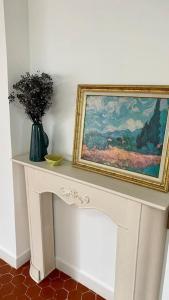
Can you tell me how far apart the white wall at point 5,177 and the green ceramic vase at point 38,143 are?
0.21 m

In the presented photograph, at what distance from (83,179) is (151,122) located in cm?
47

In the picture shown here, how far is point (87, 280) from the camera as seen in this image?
183 centimetres

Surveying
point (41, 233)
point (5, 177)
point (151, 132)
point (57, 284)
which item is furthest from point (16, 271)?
point (151, 132)

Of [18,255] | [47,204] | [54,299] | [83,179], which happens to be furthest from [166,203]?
[18,255]

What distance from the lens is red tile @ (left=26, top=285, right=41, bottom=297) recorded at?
1.78 meters

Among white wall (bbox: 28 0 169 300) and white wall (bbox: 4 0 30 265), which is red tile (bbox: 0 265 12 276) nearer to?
white wall (bbox: 4 0 30 265)

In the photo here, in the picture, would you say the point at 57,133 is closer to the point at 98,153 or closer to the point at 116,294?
the point at 98,153

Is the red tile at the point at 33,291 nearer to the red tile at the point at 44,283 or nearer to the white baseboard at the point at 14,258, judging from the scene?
the red tile at the point at 44,283

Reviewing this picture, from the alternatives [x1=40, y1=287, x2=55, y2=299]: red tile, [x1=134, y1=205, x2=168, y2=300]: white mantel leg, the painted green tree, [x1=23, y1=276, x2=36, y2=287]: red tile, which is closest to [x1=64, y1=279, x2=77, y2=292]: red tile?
[x1=40, y1=287, x2=55, y2=299]: red tile

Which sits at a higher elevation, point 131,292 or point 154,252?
point 154,252

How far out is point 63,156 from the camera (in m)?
1.73

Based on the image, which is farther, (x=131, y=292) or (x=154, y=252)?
(x=131, y=292)

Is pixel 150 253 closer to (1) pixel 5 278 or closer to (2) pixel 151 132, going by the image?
(2) pixel 151 132

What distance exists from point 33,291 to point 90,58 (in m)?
1.63
